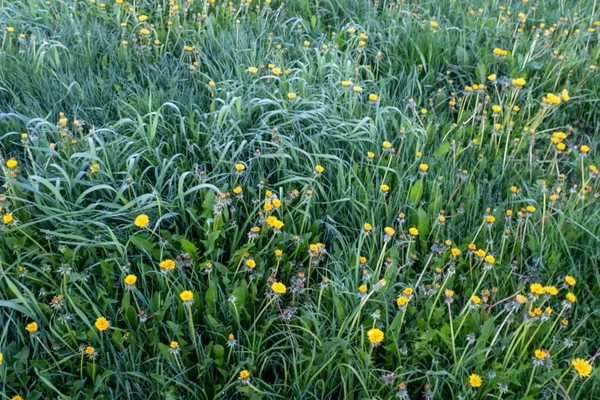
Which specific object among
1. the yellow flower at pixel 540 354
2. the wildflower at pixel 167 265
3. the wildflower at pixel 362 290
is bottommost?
the yellow flower at pixel 540 354

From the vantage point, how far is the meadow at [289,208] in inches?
69.4

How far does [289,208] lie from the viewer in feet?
7.72

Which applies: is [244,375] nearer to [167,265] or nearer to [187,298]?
[187,298]

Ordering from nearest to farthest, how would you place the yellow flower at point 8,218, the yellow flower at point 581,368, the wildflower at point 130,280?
the yellow flower at point 581,368
the wildflower at point 130,280
the yellow flower at point 8,218

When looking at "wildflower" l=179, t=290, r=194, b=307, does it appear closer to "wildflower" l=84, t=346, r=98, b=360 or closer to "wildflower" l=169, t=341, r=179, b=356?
"wildflower" l=169, t=341, r=179, b=356

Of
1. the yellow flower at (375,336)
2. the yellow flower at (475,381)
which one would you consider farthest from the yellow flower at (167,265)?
the yellow flower at (475,381)

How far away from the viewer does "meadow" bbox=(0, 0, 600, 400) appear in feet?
5.78

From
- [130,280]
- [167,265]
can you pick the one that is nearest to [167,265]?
[167,265]

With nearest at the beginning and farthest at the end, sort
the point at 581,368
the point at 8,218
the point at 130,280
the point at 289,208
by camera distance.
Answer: the point at 581,368, the point at 130,280, the point at 8,218, the point at 289,208

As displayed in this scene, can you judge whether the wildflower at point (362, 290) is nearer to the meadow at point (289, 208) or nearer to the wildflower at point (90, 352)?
the meadow at point (289, 208)

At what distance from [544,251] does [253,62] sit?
1790 mm

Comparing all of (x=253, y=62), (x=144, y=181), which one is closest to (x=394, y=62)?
(x=253, y=62)

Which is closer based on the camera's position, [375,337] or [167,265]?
[375,337]

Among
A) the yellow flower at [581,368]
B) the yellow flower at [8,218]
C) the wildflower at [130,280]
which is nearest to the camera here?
the yellow flower at [581,368]
